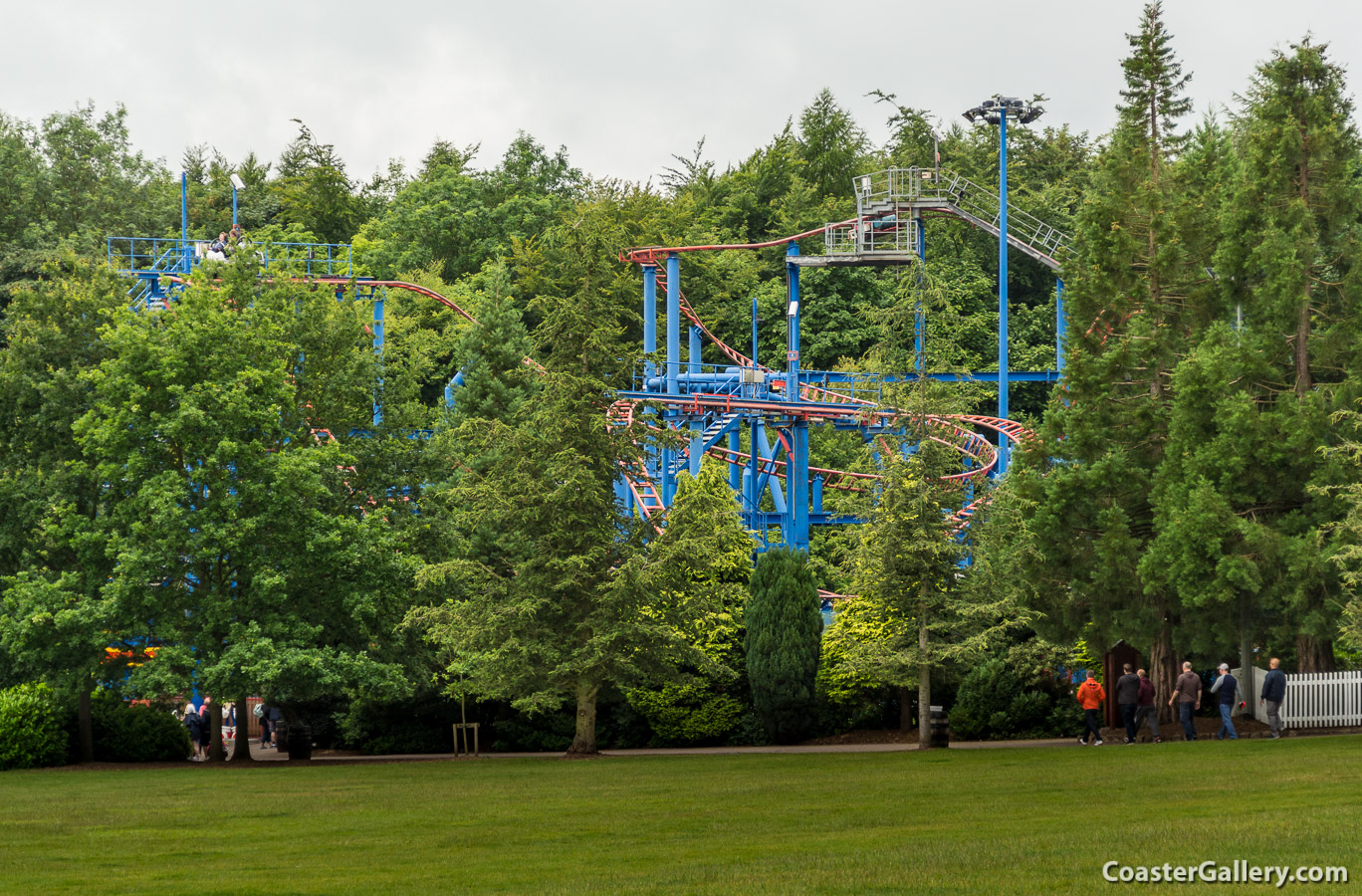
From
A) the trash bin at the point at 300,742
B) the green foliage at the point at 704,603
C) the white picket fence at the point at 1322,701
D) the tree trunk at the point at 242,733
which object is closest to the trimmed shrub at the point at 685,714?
the green foliage at the point at 704,603

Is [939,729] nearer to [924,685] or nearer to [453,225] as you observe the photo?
[924,685]

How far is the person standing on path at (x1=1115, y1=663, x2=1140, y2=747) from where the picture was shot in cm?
2711

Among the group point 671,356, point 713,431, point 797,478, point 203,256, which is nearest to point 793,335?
point 671,356

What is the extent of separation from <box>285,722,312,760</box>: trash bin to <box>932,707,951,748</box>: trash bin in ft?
40.3

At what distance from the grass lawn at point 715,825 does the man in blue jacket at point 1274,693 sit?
1.77 meters

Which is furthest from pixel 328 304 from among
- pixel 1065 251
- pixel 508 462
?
pixel 1065 251

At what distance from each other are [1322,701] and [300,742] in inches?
756

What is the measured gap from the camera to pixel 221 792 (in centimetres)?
2131

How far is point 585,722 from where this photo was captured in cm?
2880

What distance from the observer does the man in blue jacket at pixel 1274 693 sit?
25625mm

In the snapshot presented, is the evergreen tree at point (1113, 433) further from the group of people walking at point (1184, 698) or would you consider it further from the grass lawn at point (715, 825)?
the grass lawn at point (715, 825)

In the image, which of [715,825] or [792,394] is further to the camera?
[792,394]

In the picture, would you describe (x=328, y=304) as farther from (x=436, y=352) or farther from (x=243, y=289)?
(x=436, y=352)

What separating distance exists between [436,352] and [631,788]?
4690cm
